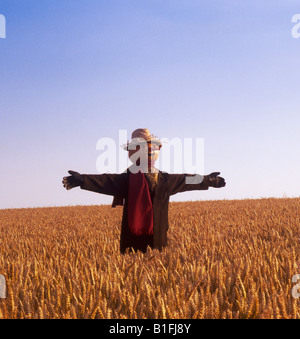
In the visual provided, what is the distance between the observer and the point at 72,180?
13.3 feet

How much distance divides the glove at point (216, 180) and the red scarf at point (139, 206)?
0.72 metres

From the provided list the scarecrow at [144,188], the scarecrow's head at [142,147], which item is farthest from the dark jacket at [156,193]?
the scarecrow's head at [142,147]

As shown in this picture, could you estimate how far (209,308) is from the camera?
2.04 m

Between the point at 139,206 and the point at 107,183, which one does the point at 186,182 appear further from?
the point at 107,183

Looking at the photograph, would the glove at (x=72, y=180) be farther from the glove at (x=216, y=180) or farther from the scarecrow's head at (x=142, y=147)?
the glove at (x=216, y=180)

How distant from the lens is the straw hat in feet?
14.1

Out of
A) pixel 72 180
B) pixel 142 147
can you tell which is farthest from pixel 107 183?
pixel 142 147

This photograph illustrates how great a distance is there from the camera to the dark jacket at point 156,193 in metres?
4.30

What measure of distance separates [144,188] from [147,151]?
0.41 meters

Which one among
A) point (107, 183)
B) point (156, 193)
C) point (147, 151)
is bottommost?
point (156, 193)
